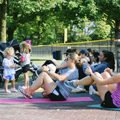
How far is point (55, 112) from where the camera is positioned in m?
9.94

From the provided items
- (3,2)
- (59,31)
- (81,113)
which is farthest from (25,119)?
(59,31)

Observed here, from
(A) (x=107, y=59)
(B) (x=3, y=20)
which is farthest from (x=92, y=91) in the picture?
(B) (x=3, y=20)

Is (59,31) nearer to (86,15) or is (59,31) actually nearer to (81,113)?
(86,15)

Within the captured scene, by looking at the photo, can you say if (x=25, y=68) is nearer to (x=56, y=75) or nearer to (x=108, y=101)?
(x=56, y=75)

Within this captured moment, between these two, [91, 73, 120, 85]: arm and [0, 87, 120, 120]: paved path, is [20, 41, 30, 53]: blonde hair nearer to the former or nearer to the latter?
[0, 87, 120, 120]: paved path

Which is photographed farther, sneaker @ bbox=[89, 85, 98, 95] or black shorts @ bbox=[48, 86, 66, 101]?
sneaker @ bbox=[89, 85, 98, 95]

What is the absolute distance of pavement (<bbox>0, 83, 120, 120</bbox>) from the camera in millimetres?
9289

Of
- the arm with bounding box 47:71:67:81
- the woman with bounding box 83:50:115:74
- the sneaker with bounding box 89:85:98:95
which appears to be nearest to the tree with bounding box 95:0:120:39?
the sneaker with bounding box 89:85:98:95

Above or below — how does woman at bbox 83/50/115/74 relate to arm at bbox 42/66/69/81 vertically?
above

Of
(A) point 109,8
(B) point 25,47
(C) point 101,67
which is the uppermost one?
(A) point 109,8

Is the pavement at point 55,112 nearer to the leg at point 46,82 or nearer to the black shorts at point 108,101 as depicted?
the black shorts at point 108,101

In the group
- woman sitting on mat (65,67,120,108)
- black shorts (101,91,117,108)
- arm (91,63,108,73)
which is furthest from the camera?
arm (91,63,108,73)

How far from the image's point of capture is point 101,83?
396 inches

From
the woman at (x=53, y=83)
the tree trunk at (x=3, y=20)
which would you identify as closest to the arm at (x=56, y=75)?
the woman at (x=53, y=83)
